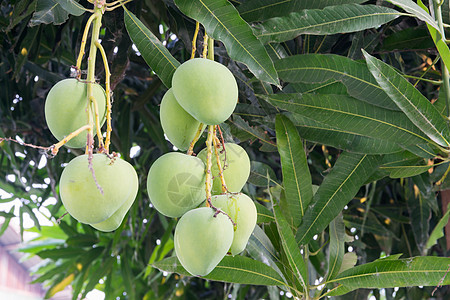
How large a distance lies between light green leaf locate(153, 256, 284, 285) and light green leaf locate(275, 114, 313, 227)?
0.28 ft

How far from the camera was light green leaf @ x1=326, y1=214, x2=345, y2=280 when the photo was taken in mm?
870

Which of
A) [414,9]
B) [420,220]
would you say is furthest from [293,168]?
[420,220]

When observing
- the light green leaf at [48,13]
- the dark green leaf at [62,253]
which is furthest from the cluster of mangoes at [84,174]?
the dark green leaf at [62,253]

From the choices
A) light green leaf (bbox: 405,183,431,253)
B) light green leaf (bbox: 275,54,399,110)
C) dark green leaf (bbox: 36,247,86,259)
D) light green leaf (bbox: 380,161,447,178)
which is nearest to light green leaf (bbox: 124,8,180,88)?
light green leaf (bbox: 275,54,399,110)

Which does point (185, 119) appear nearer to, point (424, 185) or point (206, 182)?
point (206, 182)

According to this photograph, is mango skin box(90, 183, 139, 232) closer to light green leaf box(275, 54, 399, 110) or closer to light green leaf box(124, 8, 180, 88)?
light green leaf box(124, 8, 180, 88)

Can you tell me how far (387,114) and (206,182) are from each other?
1.14ft

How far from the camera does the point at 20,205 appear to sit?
1.72 metres

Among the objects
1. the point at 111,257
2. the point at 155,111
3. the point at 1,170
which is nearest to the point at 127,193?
the point at 155,111

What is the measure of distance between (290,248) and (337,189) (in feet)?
0.37

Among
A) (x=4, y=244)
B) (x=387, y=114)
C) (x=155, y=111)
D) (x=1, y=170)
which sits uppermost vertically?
(x=387, y=114)

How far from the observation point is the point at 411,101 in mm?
679

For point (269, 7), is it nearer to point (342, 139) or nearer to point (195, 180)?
point (342, 139)

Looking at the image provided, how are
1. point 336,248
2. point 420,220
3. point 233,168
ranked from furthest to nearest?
point 420,220
point 336,248
point 233,168
